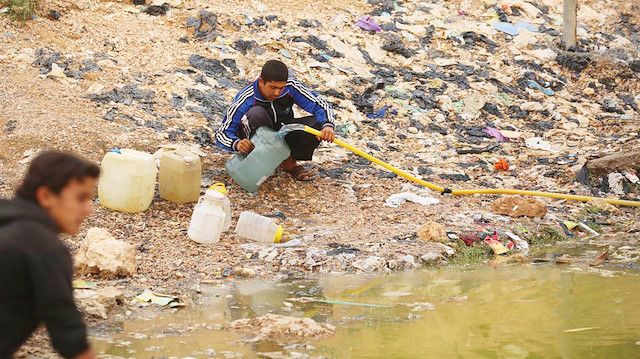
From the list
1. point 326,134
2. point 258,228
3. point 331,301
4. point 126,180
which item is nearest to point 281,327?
point 331,301

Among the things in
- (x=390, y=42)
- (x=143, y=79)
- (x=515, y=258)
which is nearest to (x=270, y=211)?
(x=515, y=258)

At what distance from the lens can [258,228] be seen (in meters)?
4.96

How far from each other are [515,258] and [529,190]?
5.65ft

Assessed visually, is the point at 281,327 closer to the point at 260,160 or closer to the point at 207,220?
the point at 207,220

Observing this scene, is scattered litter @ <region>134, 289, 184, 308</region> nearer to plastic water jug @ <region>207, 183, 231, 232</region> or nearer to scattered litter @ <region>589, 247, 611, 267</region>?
plastic water jug @ <region>207, 183, 231, 232</region>

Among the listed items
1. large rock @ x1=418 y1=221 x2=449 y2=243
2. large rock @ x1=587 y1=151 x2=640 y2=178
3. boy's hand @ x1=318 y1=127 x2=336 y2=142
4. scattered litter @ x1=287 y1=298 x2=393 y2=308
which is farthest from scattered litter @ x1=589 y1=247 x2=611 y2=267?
boy's hand @ x1=318 y1=127 x2=336 y2=142

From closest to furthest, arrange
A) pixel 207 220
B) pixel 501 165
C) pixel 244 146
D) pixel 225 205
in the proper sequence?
A: pixel 207 220
pixel 225 205
pixel 244 146
pixel 501 165

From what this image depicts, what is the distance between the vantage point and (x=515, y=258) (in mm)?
4746

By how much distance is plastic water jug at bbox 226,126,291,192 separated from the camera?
5.60 m

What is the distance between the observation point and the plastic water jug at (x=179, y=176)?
17.1 feet

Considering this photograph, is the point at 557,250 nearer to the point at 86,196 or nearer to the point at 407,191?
the point at 407,191

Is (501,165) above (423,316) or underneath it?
above

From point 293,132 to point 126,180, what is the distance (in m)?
1.43

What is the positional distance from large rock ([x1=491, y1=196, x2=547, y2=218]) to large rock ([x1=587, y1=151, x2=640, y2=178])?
3.64 ft
